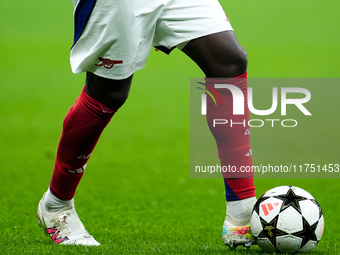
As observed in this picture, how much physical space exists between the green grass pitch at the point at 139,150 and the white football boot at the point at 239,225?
6 centimetres

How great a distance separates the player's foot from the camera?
389cm

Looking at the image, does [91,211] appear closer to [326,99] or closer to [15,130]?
[15,130]

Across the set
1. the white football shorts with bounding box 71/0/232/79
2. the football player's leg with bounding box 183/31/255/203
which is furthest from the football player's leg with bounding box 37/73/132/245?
the football player's leg with bounding box 183/31/255/203

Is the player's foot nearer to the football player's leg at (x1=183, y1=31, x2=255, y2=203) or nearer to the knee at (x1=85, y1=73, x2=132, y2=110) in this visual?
the knee at (x1=85, y1=73, x2=132, y2=110)

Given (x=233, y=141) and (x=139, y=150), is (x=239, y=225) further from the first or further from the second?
(x=139, y=150)

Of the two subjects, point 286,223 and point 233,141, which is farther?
point 233,141

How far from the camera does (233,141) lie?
12.0ft

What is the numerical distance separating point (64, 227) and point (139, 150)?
3734mm

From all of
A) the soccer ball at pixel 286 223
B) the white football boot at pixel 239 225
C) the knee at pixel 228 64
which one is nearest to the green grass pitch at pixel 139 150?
the white football boot at pixel 239 225

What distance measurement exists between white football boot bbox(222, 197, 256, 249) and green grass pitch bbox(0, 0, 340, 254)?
6 cm

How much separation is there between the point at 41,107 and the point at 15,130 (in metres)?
1.55

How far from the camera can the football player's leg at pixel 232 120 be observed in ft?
11.6

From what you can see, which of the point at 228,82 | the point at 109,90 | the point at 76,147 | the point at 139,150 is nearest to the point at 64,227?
the point at 76,147

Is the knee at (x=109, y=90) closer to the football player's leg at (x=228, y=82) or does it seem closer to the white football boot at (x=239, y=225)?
the football player's leg at (x=228, y=82)
